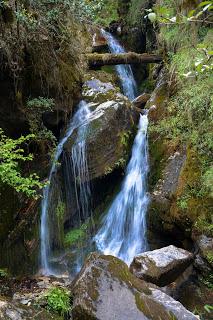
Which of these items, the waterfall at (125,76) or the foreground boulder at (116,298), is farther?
the waterfall at (125,76)

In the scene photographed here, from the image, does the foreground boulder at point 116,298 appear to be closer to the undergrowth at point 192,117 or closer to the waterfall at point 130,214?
the undergrowth at point 192,117

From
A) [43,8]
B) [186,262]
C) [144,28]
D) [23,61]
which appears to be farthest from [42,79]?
[144,28]

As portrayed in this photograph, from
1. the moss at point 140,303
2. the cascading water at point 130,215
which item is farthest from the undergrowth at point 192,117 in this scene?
the moss at point 140,303

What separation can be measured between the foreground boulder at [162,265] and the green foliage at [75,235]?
218 cm

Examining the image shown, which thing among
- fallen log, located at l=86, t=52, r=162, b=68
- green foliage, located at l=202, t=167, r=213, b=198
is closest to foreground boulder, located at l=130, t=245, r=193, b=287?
green foliage, located at l=202, t=167, r=213, b=198

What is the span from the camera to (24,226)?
681 centimetres

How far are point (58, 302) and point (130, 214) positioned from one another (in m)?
2.95

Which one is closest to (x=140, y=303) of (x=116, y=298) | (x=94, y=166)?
(x=116, y=298)

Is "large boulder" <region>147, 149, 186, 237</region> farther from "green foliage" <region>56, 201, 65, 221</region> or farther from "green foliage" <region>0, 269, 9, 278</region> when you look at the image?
"green foliage" <region>0, 269, 9, 278</region>

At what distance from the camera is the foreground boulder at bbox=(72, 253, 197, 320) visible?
12.5 feet

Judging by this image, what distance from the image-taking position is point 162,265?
504 cm

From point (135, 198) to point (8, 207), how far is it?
8.21ft

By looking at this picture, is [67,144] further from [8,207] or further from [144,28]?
[144,28]

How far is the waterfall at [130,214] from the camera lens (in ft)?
21.9
